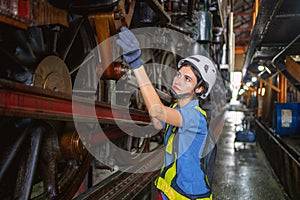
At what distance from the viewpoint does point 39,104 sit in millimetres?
1229

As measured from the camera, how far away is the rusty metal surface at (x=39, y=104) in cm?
105

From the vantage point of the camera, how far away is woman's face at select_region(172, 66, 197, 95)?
178 centimetres

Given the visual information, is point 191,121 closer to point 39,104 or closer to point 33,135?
point 39,104

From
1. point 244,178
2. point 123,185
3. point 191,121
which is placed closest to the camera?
point 191,121

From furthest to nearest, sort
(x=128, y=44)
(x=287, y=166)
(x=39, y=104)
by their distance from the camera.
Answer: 1. (x=287, y=166)
2. (x=128, y=44)
3. (x=39, y=104)

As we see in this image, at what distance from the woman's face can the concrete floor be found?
2695 mm

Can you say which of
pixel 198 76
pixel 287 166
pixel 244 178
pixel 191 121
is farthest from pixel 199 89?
pixel 244 178

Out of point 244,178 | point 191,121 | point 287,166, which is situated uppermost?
point 191,121

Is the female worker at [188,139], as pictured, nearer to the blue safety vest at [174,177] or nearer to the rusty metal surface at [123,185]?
the blue safety vest at [174,177]

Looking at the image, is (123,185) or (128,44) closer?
(128,44)

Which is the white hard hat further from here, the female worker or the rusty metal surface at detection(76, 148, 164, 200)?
the rusty metal surface at detection(76, 148, 164, 200)

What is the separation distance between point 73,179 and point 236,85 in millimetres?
25064

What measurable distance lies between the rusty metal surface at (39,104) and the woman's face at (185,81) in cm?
51

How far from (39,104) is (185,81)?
2.95 ft
